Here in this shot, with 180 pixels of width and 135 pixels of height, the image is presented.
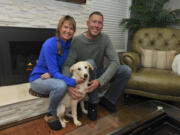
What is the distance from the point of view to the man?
4.89 ft

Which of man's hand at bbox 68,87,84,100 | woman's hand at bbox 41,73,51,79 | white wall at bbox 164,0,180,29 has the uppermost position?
white wall at bbox 164,0,180,29

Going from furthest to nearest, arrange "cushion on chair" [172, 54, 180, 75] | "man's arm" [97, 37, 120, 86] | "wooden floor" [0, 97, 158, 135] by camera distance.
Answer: "cushion on chair" [172, 54, 180, 75]
"man's arm" [97, 37, 120, 86]
"wooden floor" [0, 97, 158, 135]

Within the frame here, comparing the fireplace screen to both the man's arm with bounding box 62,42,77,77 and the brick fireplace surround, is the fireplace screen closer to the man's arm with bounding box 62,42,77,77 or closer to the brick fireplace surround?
the brick fireplace surround

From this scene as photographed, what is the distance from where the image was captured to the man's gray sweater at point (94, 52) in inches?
59.5

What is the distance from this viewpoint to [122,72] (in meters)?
1.63

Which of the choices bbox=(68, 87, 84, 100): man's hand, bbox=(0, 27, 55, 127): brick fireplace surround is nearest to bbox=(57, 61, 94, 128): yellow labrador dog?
bbox=(68, 87, 84, 100): man's hand

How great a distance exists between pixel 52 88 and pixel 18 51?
0.91 m

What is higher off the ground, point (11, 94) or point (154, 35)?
point (154, 35)

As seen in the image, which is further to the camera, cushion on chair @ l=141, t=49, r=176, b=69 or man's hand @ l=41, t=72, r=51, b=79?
cushion on chair @ l=141, t=49, r=176, b=69

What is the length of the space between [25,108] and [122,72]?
1.14 meters

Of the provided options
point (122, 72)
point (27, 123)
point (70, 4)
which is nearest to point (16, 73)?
point (27, 123)

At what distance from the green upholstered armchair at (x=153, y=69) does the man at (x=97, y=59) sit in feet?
0.59

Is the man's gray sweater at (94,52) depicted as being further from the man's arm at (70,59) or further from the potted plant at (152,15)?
the potted plant at (152,15)

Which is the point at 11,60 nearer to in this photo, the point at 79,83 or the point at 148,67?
the point at 79,83
